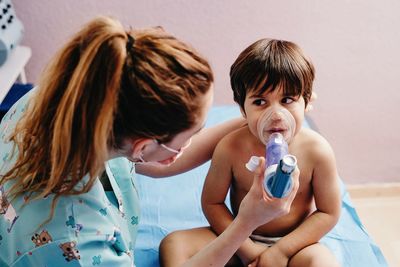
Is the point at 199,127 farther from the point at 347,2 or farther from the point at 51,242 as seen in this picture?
the point at 347,2

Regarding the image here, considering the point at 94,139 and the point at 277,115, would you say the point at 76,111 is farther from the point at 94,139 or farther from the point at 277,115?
the point at 277,115

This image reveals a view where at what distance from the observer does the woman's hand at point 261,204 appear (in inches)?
30.4

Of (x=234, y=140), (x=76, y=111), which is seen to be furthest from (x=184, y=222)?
(x=76, y=111)

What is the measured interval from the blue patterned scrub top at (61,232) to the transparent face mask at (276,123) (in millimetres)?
340

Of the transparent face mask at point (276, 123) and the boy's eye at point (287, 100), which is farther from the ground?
the boy's eye at point (287, 100)

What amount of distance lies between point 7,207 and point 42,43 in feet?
3.54

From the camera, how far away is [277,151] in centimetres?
85

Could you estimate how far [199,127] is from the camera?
76 centimetres

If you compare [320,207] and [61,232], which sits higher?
[61,232]

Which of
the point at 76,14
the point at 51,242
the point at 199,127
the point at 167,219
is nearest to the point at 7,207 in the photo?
the point at 51,242

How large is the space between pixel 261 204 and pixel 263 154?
0.29m

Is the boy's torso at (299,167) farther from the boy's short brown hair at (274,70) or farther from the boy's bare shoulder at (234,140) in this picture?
the boy's short brown hair at (274,70)

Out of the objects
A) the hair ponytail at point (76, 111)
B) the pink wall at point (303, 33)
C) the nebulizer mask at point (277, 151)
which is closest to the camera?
the hair ponytail at point (76, 111)

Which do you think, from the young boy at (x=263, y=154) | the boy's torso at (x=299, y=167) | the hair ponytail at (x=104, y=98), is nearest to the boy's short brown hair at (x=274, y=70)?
the young boy at (x=263, y=154)
